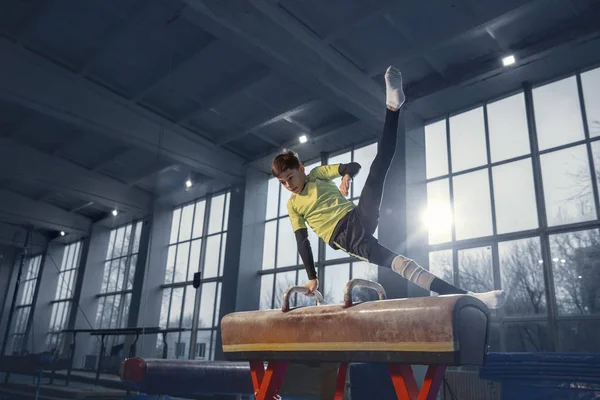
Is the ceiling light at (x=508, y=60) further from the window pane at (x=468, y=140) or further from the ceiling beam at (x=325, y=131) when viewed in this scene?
the ceiling beam at (x=325, y=131)

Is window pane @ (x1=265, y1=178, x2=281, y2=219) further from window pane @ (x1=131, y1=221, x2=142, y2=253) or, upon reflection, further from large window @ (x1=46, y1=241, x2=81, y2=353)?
large window @ (x1=46, y1=241, x2=81, y2=353)

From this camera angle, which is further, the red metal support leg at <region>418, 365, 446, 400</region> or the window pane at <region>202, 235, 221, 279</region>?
the window pane at <region>202, 235, 221, 279</region>

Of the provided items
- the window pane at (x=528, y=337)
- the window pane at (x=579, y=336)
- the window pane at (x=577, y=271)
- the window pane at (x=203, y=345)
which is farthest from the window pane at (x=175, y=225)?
the window pane at (x=579, y=336)

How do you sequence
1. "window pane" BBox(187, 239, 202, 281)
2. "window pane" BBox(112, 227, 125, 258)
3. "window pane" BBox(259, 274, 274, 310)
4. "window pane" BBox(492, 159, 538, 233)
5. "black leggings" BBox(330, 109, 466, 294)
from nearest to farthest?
"black leggings" BBox(330, 109, 466, 294), "window pane" BBox(492, 159, 538, 233), "window pane" BBox(259, 274, 274, 310), "window pane" BBox(187, 239, 202, 281), "window pane" BBox(112, 227, 125, 258)

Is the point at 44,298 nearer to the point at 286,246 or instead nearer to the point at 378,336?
the point at 286,246

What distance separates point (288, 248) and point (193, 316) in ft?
11.7

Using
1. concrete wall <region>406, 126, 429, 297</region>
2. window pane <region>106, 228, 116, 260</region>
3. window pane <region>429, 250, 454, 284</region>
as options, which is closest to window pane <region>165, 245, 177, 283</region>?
window pane <region>106, 228, 116, 260</region>

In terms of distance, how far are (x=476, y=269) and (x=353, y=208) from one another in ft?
18.5

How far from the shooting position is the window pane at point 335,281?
962 cm

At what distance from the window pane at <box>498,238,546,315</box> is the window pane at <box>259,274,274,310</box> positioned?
5506 mm

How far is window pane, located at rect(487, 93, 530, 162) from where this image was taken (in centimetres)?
770

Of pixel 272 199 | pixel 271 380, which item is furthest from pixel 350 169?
pixel 272 199

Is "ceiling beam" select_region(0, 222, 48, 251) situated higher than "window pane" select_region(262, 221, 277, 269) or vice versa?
"ceiling beam" select_region(0, 222, 48, 251)

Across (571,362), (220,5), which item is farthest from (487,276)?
(220,5)
